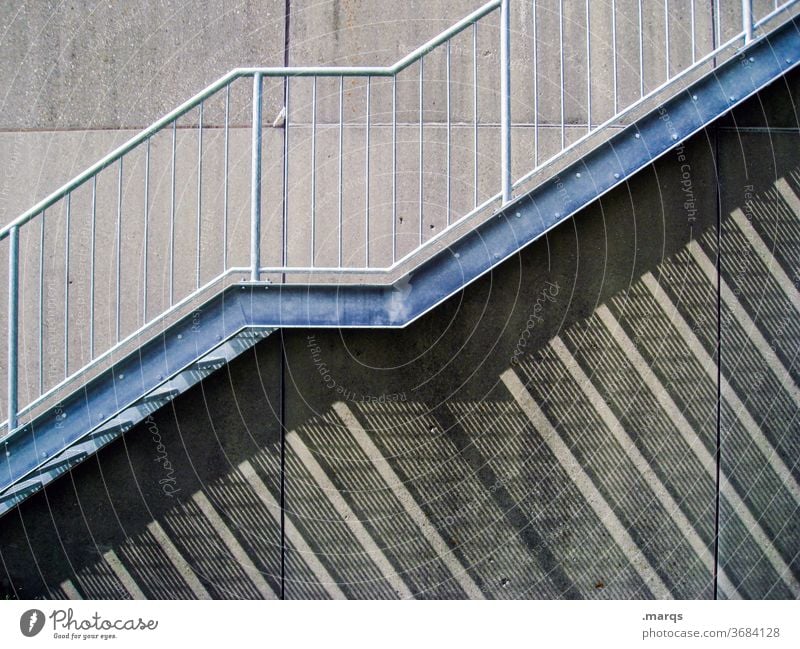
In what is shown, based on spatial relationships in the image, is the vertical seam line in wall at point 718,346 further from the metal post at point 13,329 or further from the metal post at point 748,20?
the metal post at point 13,329

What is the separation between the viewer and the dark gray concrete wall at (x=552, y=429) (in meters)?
5.19

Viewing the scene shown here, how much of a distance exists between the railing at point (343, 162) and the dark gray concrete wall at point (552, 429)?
56 cm

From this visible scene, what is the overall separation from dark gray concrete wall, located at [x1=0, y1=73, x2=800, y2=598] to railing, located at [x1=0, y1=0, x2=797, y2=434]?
56cm

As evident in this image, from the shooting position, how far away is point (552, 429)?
520 centimetres

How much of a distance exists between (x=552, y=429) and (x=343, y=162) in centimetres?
235

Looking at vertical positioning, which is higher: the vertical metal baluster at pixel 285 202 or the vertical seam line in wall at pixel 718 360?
the vertical metal baluster at pixel 285 202

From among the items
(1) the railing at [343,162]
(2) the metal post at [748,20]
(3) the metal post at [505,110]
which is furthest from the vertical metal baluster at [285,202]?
(2) the metal post at [748,20]

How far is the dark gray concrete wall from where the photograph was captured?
5.19 meters

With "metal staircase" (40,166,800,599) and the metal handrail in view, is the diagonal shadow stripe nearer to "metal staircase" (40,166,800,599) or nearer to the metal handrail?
"metal staircase" (40,166,800,599)

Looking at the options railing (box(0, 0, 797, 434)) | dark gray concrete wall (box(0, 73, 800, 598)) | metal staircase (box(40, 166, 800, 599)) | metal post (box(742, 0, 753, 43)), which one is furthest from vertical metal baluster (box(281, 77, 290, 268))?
metal post (box(742, 0, 753, 43))

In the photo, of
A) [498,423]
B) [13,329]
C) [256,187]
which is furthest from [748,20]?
[13,329]

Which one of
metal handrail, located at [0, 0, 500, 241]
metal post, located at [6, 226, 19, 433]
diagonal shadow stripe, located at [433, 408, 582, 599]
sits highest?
metal handrail, located at [0, 0, 500, 241]

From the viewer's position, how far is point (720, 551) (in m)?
5.20

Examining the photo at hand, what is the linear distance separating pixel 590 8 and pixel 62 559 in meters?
5.34
